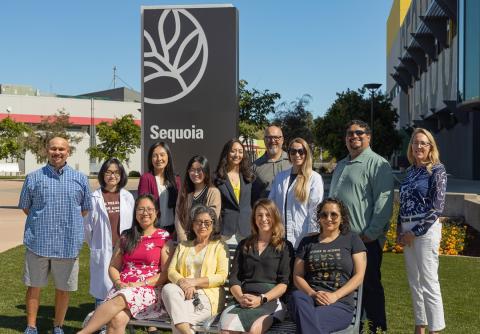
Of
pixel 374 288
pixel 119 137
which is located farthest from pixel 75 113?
pixel 374 288

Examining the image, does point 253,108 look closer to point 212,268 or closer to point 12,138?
point 212,268

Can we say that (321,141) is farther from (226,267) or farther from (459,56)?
(226,267)

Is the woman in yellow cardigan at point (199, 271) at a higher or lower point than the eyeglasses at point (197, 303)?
higher

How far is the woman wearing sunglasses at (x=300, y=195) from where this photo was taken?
17.1 ft

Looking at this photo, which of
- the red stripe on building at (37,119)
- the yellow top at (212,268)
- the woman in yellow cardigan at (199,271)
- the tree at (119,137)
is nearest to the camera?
the woman in yellow cardigan at (199,271)

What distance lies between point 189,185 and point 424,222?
6.84 ft

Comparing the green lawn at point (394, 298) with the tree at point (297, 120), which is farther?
the tree at point (297, 120)

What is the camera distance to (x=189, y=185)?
5.59 meters

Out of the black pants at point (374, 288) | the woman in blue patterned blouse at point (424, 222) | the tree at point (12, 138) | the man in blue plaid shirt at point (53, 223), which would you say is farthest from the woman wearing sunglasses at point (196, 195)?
the tree at point (12, 138)

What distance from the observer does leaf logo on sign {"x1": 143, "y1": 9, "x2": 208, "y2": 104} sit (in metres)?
7.34

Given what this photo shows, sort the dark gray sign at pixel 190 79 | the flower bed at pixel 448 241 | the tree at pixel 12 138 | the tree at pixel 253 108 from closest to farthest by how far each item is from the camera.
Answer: the dark gray sign at pixel 190 79
the flower bed at pixel 448 241
the tree at pixel 253 108
the tree at pixel 12 138

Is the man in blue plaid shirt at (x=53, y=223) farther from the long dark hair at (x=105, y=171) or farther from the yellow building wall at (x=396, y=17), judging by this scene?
the yellow building wall at (x=396, y=17)

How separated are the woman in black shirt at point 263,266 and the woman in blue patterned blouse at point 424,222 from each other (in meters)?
1.11

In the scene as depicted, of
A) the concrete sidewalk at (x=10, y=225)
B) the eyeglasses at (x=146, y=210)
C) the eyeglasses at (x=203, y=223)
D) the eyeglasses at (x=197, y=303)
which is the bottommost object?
the concrete sidewalk at (x=10, y=225)
